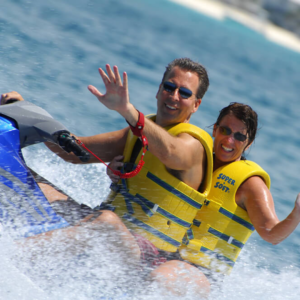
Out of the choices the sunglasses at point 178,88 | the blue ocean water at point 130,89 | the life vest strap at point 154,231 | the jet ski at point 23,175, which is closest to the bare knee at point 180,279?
the life vest strap at point 154,231

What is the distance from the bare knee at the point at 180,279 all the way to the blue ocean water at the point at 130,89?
24 centimetres

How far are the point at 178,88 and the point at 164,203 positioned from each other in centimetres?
66

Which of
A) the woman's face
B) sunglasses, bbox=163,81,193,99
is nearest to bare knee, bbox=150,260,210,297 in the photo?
the woman's face

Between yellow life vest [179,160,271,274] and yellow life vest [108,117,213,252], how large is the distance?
13 centimetres

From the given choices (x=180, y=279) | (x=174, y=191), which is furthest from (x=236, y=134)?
(x=180, y=279)

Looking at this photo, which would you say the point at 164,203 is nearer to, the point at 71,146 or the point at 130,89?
the point at 71,146

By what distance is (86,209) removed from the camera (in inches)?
105

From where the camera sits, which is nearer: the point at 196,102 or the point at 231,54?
the point at 196,102

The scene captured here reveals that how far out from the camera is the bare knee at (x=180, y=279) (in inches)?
95.9

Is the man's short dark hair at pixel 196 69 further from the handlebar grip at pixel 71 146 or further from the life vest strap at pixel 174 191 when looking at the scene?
the handlebar grip at pixel 71 146

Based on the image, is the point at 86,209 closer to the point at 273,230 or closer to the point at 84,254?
the point at 84,254

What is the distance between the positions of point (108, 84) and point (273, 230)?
1.16 metres

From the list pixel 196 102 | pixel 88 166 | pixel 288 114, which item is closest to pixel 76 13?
pixel 288 114

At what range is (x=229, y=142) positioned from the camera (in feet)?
8.91
